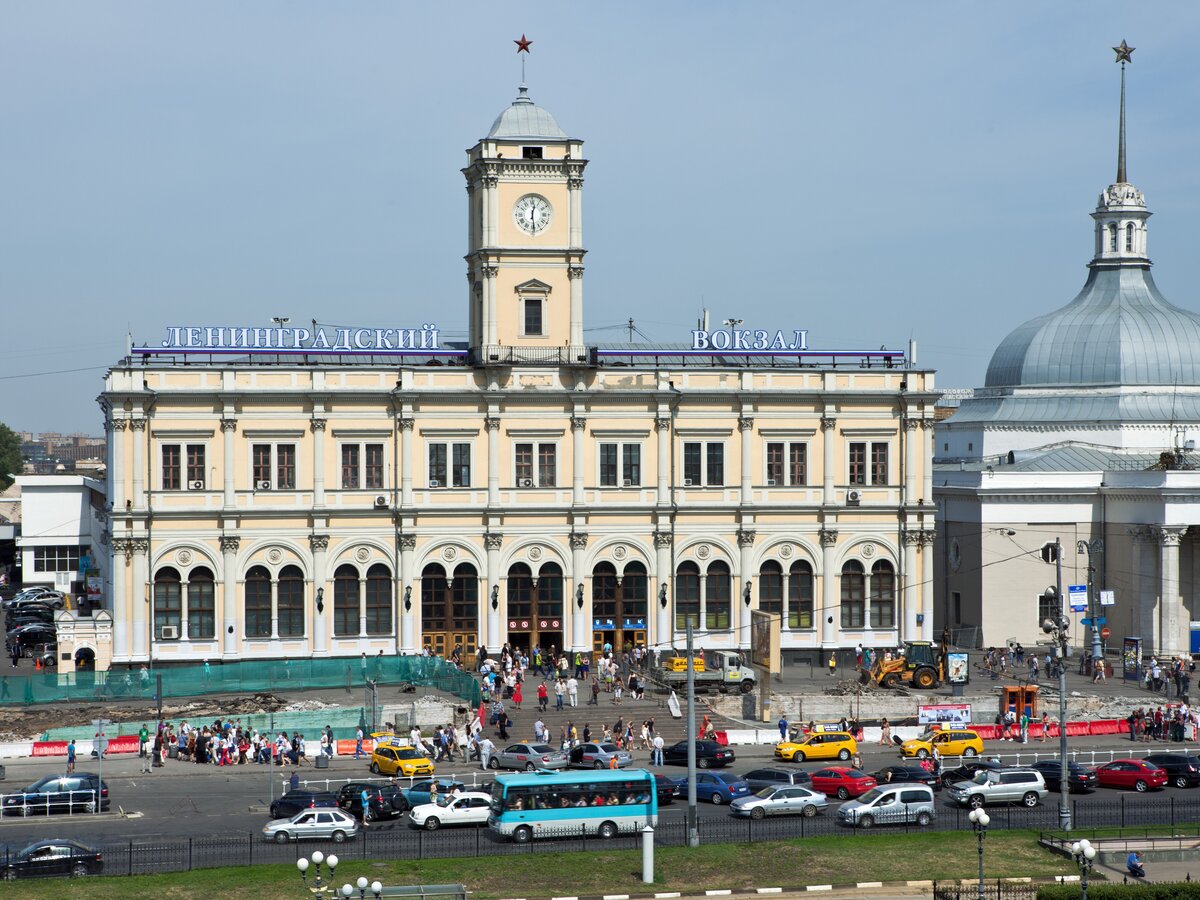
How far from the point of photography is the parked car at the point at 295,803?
58.8m

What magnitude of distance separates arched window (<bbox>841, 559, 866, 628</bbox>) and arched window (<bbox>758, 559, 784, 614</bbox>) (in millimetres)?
3270

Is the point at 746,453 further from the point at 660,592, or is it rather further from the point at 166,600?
the point at 166,600

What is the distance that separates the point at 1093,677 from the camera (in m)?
91.9

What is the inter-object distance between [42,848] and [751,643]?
43872 mm

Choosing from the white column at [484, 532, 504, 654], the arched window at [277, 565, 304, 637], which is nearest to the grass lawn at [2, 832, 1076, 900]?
the arched window at [277, 565, 304, 637]

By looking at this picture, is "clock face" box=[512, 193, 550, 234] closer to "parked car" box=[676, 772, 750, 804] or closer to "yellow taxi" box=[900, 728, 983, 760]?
"yellow taxi" box=[900, 728, 983, 760]

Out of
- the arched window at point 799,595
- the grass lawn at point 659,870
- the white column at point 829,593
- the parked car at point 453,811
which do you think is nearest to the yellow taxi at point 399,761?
the parked car at point 453,811

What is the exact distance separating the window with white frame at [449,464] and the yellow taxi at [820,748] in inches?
1009

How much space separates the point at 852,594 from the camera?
315 ft

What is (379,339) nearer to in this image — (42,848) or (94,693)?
(94,693)

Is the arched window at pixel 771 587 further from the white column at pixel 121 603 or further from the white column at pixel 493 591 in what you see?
the white column at pixel 121 603

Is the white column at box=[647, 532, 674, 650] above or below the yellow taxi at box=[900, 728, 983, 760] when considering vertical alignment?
above

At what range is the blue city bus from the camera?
57.5 metres

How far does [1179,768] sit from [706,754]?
17.2 m
